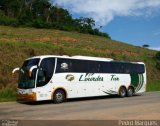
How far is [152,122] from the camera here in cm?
1362

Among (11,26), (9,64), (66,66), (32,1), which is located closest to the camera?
(66,66)

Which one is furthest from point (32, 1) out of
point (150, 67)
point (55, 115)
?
point (55, 115)

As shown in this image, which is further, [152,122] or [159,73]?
[159,73]

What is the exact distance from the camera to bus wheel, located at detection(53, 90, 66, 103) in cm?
2348

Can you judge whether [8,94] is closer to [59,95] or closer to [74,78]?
[59,95]

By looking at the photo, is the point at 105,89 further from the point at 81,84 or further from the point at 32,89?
the point at 32,89

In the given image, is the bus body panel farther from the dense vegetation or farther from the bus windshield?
the dense vegetation

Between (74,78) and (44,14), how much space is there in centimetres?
7317

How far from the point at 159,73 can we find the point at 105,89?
27171 mm

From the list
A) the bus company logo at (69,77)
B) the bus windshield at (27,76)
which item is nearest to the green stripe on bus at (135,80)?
the bus company logo at (69,77)

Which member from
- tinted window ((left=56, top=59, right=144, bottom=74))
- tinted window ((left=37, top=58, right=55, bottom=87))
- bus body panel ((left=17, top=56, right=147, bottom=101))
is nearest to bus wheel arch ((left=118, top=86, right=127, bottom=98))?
bus body panel ((left=17, top=56, right=147, bottom=101))

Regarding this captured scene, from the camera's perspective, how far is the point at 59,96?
2377cm

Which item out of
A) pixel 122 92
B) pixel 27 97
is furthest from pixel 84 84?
pixel 122 92

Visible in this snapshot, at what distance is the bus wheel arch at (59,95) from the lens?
23414 millimetres
